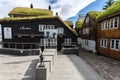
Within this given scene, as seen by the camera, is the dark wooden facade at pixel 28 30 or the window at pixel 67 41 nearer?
the dark wooden facade at pixel 28 30

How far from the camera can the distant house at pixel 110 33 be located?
21091mm

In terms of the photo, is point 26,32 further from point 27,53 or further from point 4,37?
point 27,53

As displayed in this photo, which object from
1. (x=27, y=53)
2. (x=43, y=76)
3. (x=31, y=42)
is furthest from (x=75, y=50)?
(x=43, y=76)

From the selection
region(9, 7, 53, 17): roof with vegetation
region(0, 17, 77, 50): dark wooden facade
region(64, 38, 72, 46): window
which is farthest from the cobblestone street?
region(9, 7, 53, 17): roof with vegetation

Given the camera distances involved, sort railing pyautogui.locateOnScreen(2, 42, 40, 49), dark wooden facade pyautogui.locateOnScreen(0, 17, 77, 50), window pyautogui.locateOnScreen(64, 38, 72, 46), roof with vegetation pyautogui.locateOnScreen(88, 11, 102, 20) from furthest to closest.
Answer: window pyautogui.locateOnScreen(64, 38, 72, 46) → railing pyautogui.locateOnScreen(2, 42, 40, 49) → dark wooden facade pyautogui.locateOnScreen(0, 17, 77, 50) → roof with vegetation pyautogui.locateOnScreen(88, 11, 102, 20)

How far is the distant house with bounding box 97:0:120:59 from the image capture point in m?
21.1

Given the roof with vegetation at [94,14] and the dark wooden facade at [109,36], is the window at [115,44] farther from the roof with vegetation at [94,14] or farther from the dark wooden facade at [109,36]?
the roof with vegetation at [94,14]

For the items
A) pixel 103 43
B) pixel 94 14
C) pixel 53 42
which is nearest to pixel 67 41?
pixel 53 42

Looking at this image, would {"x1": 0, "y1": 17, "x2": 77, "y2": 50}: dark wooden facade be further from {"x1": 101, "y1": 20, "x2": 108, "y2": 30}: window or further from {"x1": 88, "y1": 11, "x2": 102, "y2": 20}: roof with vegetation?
{"x1": 101, "y1": 20, "x2": 108, "y2": 30}: window

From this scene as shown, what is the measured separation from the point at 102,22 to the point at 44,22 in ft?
38.3

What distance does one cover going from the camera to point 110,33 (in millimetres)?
23484

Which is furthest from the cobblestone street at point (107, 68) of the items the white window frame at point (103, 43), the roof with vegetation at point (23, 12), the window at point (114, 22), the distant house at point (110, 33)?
the roof with vegetation at point (23, 12)

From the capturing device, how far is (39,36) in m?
32.9

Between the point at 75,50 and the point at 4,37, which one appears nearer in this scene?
the point at 75,50
